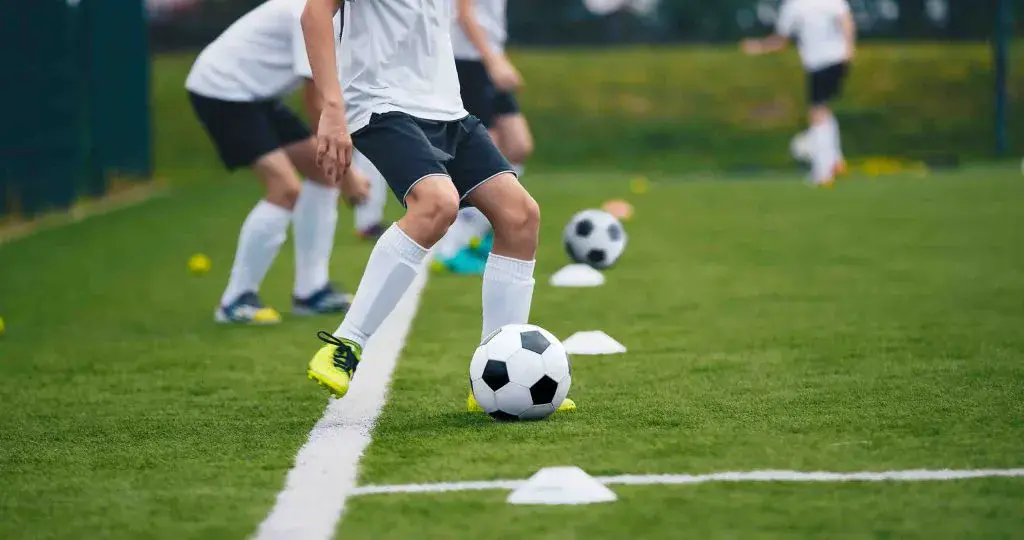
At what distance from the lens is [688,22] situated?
29.1 meters

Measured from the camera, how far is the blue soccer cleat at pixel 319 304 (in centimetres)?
798

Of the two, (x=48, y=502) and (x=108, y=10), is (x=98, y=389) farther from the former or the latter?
(x=108, y=10)

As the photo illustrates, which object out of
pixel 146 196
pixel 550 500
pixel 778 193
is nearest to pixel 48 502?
pixel 550 500

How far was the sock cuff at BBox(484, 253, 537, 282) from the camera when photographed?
5.20m

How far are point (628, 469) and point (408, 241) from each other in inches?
50.8

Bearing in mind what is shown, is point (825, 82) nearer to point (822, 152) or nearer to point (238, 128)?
point (822, 152)

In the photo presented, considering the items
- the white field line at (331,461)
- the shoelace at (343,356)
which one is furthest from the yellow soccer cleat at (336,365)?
the white field line at (331,461)

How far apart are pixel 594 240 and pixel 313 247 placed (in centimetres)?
221

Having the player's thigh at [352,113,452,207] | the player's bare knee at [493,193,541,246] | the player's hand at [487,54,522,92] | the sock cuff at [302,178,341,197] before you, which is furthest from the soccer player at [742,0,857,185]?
the player's thigh at [352,113,452,207]

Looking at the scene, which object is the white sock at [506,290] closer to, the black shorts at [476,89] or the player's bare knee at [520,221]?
the player's bare knee at [520,221]

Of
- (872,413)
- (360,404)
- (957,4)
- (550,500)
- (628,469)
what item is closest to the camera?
(550,500)

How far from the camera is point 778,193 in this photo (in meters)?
16.0

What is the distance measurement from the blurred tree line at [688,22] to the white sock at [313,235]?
20.0 meters

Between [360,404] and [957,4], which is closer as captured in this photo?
[360,404]
